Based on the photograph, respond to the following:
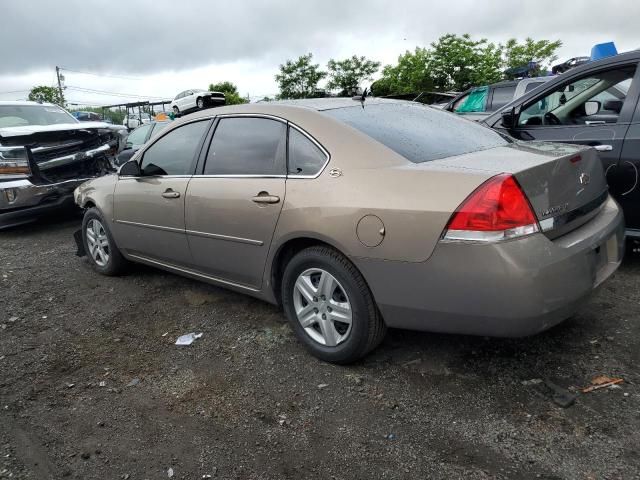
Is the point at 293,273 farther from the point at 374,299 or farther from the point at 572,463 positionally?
the point at 572,463

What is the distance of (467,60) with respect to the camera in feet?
75.1

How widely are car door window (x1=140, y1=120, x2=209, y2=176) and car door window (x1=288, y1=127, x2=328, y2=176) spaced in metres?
0.97

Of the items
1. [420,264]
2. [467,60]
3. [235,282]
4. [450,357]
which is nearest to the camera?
[420,264]

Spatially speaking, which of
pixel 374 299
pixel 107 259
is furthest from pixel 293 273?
pixel 107 259

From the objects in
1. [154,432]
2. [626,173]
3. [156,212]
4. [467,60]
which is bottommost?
[154,432]

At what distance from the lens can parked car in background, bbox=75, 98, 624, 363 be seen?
7.72 feet

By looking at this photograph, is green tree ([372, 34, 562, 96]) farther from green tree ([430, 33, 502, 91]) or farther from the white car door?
the white car door

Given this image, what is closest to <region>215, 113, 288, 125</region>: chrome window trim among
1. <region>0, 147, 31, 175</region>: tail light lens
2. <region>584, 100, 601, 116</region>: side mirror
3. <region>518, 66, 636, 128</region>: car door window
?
<region>518, 66, 636, 128</region>: car door window

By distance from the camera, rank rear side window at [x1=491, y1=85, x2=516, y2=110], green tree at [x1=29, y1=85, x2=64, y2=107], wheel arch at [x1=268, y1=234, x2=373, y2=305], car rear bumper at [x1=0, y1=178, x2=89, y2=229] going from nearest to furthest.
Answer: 1. wheel arch at [x1=268, y1=234, x2=373, y2=305]
2. car rear bumper at [x1=0, y1=178, x2=89, y2=229]
3. rear side window at [x1=491, y1=85, x2=516, y2=110]
4. green tree at [x1=29, y1=85, x2=64, y2=107]

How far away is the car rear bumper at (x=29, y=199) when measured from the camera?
6.54 metres

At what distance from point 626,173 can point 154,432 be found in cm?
367

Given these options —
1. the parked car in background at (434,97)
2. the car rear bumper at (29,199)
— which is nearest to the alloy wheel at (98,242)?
the car rear bumper at (29,199)

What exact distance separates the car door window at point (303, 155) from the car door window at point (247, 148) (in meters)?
0.07

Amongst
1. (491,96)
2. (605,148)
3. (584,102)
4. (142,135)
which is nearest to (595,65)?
(584,102)
